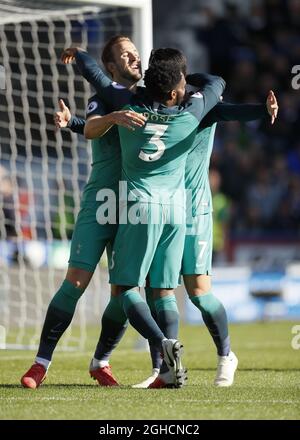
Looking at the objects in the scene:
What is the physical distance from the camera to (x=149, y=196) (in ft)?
20.4

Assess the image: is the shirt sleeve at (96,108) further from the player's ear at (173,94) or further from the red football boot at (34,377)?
the red football boot at (34,377)

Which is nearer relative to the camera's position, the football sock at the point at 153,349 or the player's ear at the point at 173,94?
the player's ear at the point at 173,94

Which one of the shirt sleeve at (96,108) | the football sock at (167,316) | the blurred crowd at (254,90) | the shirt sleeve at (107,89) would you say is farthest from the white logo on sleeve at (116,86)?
the blurred crowd at (254,90)

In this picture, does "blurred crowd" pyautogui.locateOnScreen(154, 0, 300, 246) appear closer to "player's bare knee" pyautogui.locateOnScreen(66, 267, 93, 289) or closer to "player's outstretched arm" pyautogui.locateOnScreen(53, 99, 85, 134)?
"player's outstretched arm" pyautogui.locateOnScreen(53, 99, 85, 134)

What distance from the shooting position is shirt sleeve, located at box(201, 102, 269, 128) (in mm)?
6336

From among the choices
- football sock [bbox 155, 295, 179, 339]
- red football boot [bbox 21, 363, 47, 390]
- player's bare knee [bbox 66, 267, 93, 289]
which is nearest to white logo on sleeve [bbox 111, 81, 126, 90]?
player's bare knee [bbox 66, 267, 93, 289]

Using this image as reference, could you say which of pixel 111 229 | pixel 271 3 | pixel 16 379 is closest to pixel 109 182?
pixel 111 229

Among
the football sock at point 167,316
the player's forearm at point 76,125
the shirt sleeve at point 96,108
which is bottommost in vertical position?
the football sock at point 167,316

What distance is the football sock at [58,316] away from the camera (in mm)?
6637

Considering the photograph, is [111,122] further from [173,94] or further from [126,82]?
[126,82]

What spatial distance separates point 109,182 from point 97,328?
6029 mm

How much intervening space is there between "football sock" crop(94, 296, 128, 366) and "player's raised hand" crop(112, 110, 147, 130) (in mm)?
1221

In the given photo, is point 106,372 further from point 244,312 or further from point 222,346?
point 244,312

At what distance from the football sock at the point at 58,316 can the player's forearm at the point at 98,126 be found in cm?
102
